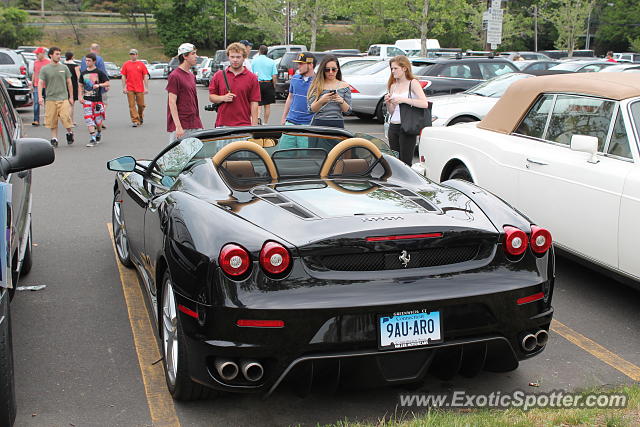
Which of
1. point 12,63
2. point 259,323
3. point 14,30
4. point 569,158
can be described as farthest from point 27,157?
point 14,30

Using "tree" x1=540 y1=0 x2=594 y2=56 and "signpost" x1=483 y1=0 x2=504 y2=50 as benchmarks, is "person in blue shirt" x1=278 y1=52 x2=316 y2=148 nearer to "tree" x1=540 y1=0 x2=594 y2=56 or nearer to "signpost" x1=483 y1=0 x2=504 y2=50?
"signpost" x1=483 y1=0 x2=504 y2=50

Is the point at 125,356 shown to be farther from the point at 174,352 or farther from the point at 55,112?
the point at 55,112

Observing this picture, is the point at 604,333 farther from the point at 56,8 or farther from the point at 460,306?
the point at 56,8

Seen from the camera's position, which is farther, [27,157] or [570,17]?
[570,17]

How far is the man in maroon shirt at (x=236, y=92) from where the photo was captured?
9516mm

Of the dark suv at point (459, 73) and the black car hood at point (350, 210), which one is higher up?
the dark suv at point (459, 73)

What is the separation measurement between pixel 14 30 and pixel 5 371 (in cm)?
7282

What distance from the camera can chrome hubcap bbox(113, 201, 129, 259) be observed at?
257 inches

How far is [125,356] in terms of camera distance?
479 centimetres

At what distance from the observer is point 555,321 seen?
5480 mm

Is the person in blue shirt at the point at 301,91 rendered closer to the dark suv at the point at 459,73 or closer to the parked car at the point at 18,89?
the dark suv at the point at 459,73

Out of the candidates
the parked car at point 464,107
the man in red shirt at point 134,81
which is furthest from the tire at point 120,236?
the man in red shirt at point 134,81

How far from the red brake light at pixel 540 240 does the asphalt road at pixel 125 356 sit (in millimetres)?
811

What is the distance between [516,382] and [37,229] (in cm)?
580
